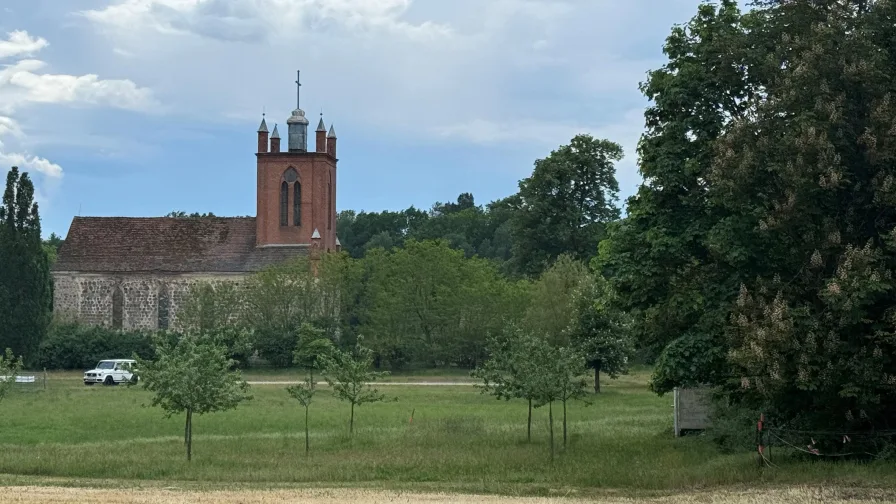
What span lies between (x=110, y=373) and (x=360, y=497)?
44.1m

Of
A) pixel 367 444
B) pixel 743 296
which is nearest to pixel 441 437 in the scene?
pixel 367 444

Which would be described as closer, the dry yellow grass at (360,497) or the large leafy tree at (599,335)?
the dry yellow grass at (360,497)

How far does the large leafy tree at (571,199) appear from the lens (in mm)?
79125

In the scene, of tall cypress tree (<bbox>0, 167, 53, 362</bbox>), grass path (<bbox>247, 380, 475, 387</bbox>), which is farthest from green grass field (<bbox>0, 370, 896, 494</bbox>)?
tall cypress tree (<bbox>0, 167, 53, 362</bbox>)

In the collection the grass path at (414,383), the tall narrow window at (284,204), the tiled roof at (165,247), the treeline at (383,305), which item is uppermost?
the tall narrow window at (284,204)

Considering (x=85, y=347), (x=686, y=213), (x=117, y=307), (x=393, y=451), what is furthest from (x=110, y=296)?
(x=686, y=213)

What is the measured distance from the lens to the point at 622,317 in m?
51.4

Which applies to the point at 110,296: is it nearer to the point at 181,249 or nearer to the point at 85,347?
the point at 181,249

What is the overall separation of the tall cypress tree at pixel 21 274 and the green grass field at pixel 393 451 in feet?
66.1

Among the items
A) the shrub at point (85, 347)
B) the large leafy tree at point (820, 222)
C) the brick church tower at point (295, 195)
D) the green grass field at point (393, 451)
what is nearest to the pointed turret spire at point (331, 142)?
the brick church tower at point (295, 195)

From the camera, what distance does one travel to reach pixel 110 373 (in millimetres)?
60906

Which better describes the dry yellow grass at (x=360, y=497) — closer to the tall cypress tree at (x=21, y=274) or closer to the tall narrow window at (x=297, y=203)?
the tall cypress tree at (x=21, y=274)

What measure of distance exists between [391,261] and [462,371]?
8238 mm

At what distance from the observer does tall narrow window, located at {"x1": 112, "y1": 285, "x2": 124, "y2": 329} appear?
274 ft
